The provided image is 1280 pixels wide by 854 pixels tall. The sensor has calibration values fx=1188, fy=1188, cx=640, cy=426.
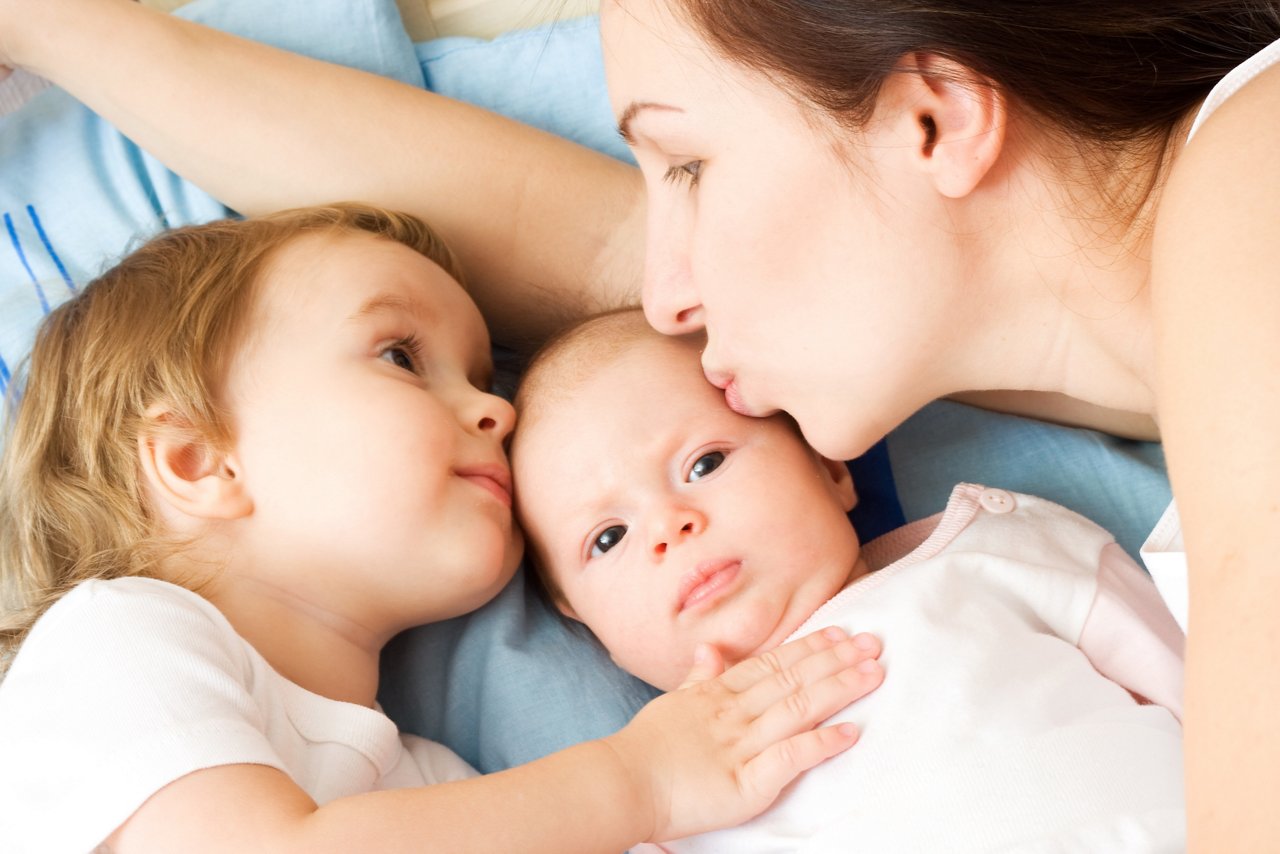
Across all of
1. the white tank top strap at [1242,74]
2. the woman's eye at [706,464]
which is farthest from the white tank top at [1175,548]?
the woman's eye at [706,464]

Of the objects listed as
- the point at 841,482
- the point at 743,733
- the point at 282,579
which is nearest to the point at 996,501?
the point at 841,482

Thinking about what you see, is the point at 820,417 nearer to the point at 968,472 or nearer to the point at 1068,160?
the point at 1068,160

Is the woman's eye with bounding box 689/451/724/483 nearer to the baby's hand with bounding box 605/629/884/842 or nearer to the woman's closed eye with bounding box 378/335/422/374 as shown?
the baby's hand with bounding box 605/629/884/842

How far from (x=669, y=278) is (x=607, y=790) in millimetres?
542

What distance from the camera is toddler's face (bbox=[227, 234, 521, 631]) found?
1348 millimetres

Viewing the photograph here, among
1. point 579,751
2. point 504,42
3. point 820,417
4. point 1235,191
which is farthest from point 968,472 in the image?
point 504,42

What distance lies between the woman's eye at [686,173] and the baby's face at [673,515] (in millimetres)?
291

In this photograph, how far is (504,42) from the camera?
195 centimetres

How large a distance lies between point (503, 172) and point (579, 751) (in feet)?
2.76

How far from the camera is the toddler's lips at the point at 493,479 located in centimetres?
143

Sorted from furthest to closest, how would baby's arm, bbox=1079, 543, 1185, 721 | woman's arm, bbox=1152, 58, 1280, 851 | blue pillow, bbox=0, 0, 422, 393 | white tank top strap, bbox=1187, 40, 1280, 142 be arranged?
blue pillow, bbox=0, 0, 422, 393 < baby's arm, bbox=1079, 543, 1185, 721 < white tank top strap, bbox=1187, 40, 1280, 142 < woman's arm, bbox=1152, 58, 1280, 851

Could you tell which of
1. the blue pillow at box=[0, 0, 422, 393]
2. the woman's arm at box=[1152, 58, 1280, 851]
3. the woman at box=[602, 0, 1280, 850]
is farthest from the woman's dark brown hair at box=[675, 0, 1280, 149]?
the blue pillow at box=[0, 0, 422, 393]

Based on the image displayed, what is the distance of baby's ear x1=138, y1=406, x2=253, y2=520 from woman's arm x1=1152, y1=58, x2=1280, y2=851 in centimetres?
97

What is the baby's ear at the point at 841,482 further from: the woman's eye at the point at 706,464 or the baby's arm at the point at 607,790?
the baby's arm at the point at 607,790
